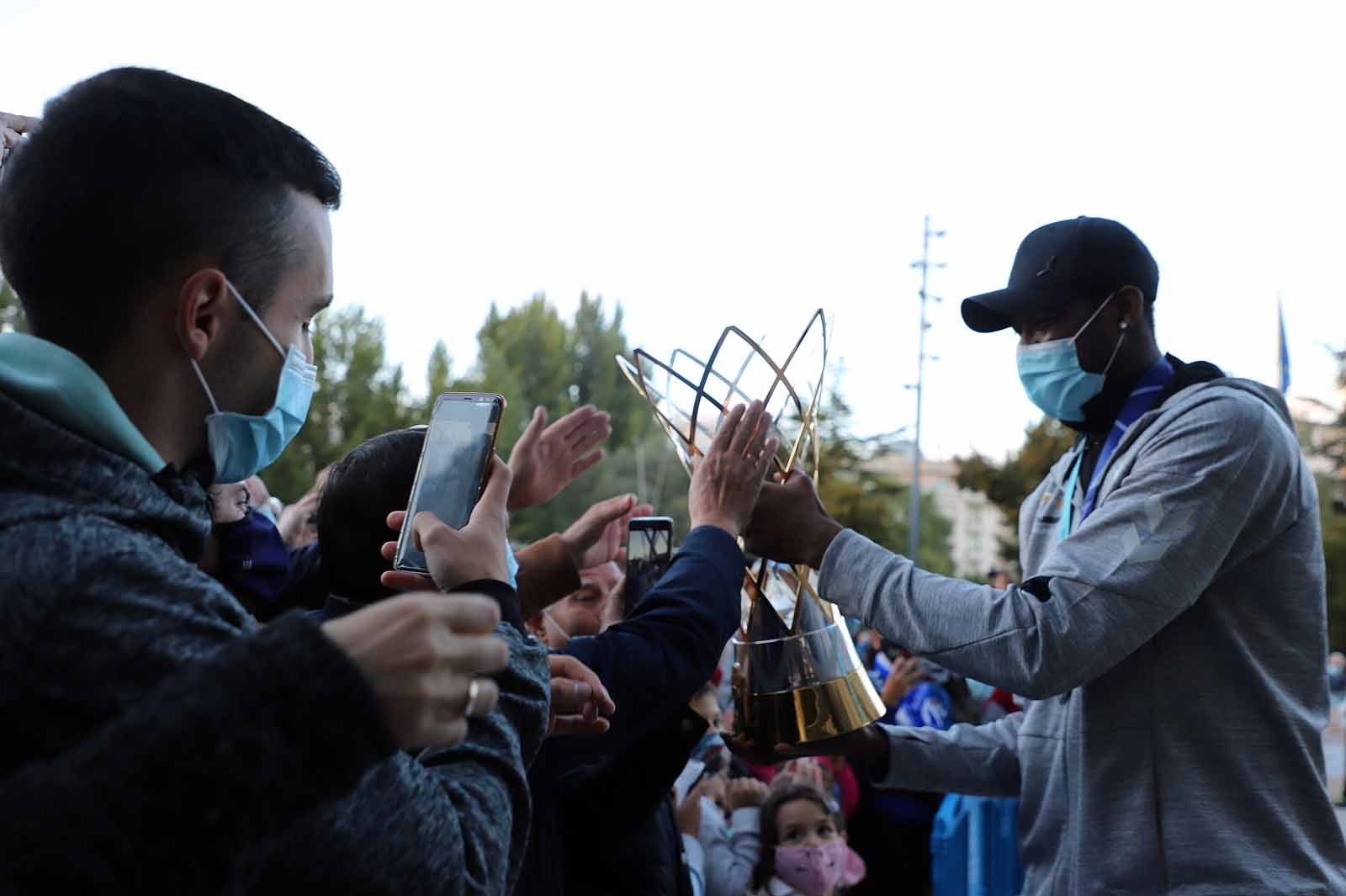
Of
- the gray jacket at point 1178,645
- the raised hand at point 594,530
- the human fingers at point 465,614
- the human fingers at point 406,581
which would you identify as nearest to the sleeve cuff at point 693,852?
the raised hand at point 594,530

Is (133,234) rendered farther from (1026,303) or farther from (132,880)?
(1026,303)

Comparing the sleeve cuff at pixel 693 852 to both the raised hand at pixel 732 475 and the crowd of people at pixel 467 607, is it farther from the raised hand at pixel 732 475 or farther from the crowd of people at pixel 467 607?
the raised hand at pixel 732 475

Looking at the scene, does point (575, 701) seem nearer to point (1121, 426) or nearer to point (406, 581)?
point (406, 581)

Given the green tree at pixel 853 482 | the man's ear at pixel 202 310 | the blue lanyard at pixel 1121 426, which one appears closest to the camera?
the man's ear at pixel 202 310

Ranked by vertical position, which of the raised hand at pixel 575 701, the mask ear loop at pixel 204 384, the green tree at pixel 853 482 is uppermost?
the mask ear loop at pixel 204 384

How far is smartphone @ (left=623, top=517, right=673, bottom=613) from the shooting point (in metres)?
2.80

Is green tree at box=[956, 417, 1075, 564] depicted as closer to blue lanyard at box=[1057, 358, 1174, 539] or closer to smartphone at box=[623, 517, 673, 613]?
blue lanyard at box=[1057, 358, 1174, 539]

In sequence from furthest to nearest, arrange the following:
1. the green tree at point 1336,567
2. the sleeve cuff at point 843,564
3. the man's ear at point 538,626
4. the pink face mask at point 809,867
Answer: the green tree at point 1336,567 → the pink face mask at point 809,867 → the man's ear at point 538,626 → the sleeve cuff at point 843,564

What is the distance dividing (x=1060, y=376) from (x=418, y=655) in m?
2.12

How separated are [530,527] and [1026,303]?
125 feet

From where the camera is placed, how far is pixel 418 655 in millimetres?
953

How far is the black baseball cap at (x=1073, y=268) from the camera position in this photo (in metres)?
2.63

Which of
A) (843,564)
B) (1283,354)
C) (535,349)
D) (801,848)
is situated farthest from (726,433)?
(535,349)

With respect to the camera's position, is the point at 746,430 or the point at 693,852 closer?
the point at 746,430
